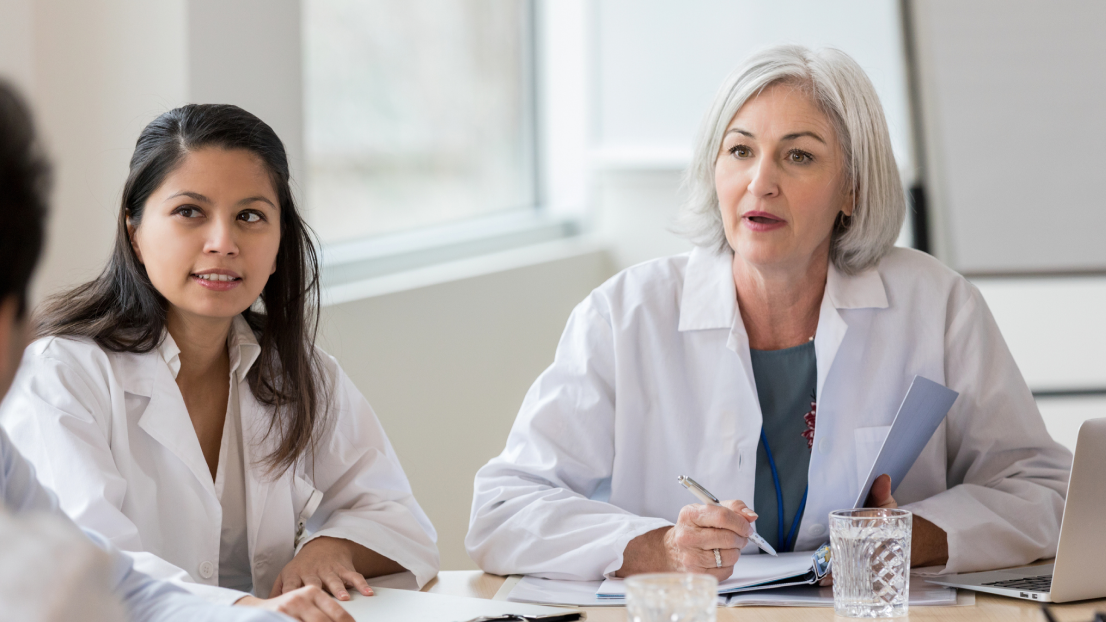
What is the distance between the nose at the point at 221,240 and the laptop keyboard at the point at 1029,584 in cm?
111

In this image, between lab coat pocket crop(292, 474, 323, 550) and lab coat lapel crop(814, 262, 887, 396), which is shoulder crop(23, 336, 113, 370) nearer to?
lab coat pocket crop(292, 474, 323, 550)

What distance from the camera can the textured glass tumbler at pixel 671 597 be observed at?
2.81ft

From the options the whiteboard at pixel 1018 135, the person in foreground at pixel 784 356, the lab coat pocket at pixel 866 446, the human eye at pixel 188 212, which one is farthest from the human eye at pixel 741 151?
the whiteboard at pixel 1018 135

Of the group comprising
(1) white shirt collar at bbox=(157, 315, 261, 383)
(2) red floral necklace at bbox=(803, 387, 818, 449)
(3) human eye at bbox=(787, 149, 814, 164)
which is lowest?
(2) red floral necklace at bbox=(803, 387, 818, 449)

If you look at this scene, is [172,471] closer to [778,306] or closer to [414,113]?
[778,306]

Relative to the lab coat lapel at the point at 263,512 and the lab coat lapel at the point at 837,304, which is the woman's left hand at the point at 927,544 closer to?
the lab coat lapel at the point at 837,304

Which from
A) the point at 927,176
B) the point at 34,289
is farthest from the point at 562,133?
the point at 34,289

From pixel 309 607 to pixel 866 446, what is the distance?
95cm

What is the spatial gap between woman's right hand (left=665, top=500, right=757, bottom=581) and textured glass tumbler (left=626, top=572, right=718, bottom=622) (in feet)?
1.42

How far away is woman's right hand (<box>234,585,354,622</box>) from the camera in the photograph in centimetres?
107

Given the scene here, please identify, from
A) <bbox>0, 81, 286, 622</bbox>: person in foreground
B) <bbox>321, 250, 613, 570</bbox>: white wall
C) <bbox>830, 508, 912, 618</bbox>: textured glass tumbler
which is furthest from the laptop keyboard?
<bbox>321, 250, 613, 570</bbox>: white wall

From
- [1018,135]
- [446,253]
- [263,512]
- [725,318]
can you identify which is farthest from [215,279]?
[1018,135]

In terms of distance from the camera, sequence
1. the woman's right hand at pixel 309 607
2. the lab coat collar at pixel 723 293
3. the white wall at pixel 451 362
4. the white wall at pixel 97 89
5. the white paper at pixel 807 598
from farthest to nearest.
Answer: the white wall at pixel 451 362, the white wall at pixel 97 89, the lab coat collar at pixel 723 293, the white paper at pixel 807 598, the woman's right hand at pixel 309 607

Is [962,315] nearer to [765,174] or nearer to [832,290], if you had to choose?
[832,290]
